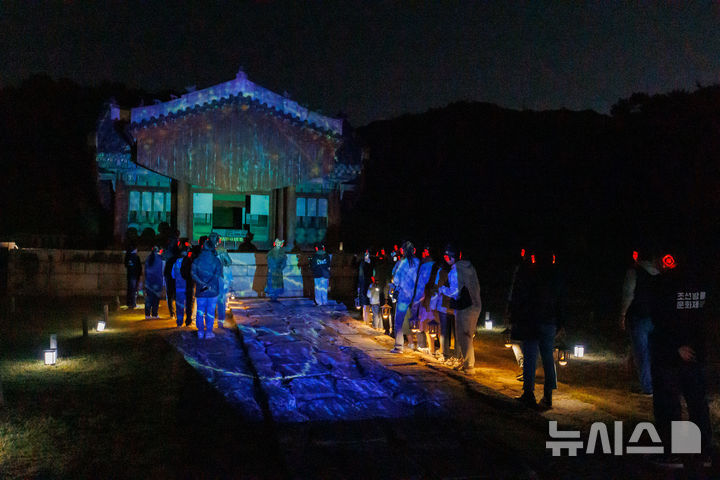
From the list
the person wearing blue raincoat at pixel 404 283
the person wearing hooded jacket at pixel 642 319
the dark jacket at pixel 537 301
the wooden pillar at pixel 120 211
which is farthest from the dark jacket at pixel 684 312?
the wooden pillar at pixel 120 211

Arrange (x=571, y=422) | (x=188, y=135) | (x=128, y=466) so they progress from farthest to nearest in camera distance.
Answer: (x=188, y=135), (x=571, y=422), (x=128, y=466)

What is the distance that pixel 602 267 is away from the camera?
2623cm

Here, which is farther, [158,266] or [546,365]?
[158,266]

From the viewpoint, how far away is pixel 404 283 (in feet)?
30.2

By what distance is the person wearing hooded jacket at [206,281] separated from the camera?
10508 millimetres

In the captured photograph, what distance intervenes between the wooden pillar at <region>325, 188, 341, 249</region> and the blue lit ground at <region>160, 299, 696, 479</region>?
11.5 metres

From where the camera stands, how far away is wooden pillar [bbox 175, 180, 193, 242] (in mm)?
19906

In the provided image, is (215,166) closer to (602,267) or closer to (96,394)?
(96,394)

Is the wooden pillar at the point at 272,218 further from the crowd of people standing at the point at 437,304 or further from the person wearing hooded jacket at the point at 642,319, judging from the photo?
the person wearing hooded jacket at the point at 642,319

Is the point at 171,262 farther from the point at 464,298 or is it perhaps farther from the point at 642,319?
the point at 642,319

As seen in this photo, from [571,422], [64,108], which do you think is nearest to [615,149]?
[571,422]

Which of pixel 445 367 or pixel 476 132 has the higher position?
pixel 476 132

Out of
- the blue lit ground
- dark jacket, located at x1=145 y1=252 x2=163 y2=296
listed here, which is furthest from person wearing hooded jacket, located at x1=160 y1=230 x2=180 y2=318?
the blue lit ground

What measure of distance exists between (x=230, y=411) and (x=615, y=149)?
3439 cm
